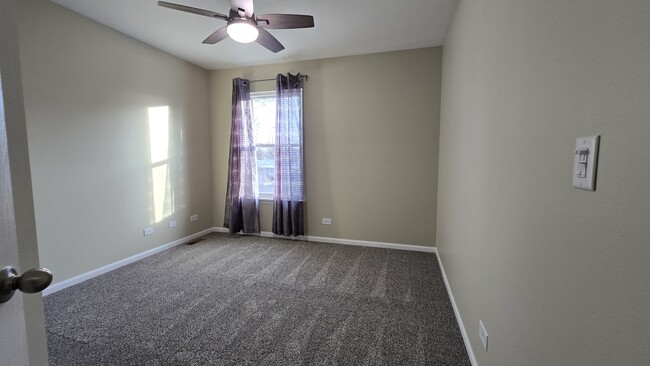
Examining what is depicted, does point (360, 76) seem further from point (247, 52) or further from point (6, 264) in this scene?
point (6, 264)

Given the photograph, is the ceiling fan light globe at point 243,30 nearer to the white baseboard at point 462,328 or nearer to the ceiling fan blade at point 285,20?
the ceiling fan blade at point 285,20

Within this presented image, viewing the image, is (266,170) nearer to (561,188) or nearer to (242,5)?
(242,5)

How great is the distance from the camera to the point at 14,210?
608 mm

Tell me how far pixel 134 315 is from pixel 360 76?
11.8 ft

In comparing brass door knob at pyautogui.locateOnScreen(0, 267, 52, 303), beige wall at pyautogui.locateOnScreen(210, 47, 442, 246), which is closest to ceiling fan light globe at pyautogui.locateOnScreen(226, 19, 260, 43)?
beige wall at pyautogui.locateOnScreen(210, 47, 442, 246)

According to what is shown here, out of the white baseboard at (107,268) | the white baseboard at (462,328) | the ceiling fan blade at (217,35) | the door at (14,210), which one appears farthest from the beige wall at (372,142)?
the door at (14,210)

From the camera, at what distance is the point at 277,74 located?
3.71 meters

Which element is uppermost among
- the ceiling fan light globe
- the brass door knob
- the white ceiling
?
the white ceiling

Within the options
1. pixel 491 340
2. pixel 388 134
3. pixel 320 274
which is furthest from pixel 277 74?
pixel 491 340

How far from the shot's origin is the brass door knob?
49cm

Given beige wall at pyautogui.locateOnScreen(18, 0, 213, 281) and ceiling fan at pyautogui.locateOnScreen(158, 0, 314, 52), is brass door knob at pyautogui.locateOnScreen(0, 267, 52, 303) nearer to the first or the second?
ceiling fan at pyautogui.locateOnScreen(158, 0, 314, 52)

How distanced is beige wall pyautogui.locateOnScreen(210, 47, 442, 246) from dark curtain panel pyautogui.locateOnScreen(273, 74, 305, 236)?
0.13 meters

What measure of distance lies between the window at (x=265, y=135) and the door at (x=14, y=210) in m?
3.28

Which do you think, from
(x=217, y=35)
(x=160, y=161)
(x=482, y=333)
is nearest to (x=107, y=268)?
(x=160, y=161)
